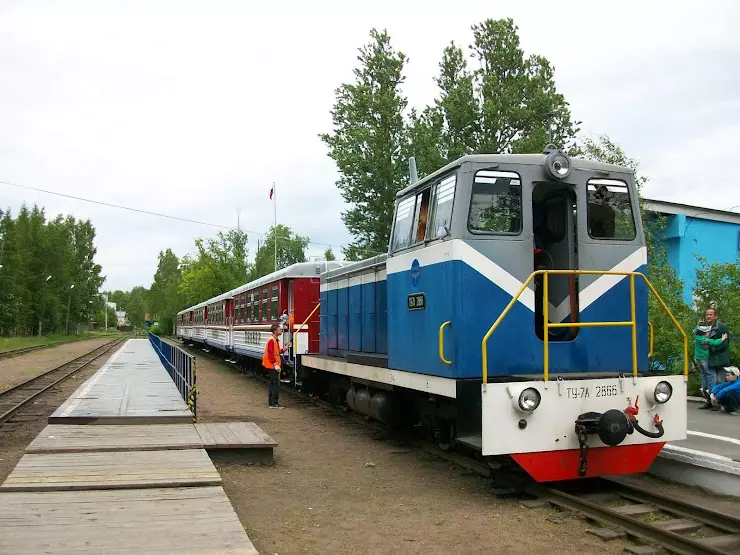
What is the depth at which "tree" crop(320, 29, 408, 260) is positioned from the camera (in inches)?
1419

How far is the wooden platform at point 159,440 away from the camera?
8086 millimetres

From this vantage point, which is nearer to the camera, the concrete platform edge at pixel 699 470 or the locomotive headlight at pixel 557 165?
the concrete platform edge at pixel 699 470

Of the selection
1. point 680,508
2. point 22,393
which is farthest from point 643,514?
point 22,393

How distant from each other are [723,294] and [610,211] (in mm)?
6060

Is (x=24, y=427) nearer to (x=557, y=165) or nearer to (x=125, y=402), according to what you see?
(x=125, y=402)

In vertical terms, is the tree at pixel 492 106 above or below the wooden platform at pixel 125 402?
above

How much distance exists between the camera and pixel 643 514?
19.8 feet

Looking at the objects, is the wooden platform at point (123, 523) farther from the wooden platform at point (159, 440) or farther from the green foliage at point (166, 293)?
the green foliage at point (166, 293)

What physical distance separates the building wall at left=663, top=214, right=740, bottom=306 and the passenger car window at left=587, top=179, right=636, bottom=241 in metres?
11.2

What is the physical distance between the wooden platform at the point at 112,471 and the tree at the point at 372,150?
28065 mm

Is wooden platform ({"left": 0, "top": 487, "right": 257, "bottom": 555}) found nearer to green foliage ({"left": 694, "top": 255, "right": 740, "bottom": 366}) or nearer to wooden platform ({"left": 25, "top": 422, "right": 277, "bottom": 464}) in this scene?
wooden platform ({"left": 25, "top": 422, "right": 277, "bottom": 464})

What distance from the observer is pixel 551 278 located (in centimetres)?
749

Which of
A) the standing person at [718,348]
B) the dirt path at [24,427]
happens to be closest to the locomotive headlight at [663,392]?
the standing person at [718,348]

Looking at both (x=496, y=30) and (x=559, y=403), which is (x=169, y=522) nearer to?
(x=559, y=403)
